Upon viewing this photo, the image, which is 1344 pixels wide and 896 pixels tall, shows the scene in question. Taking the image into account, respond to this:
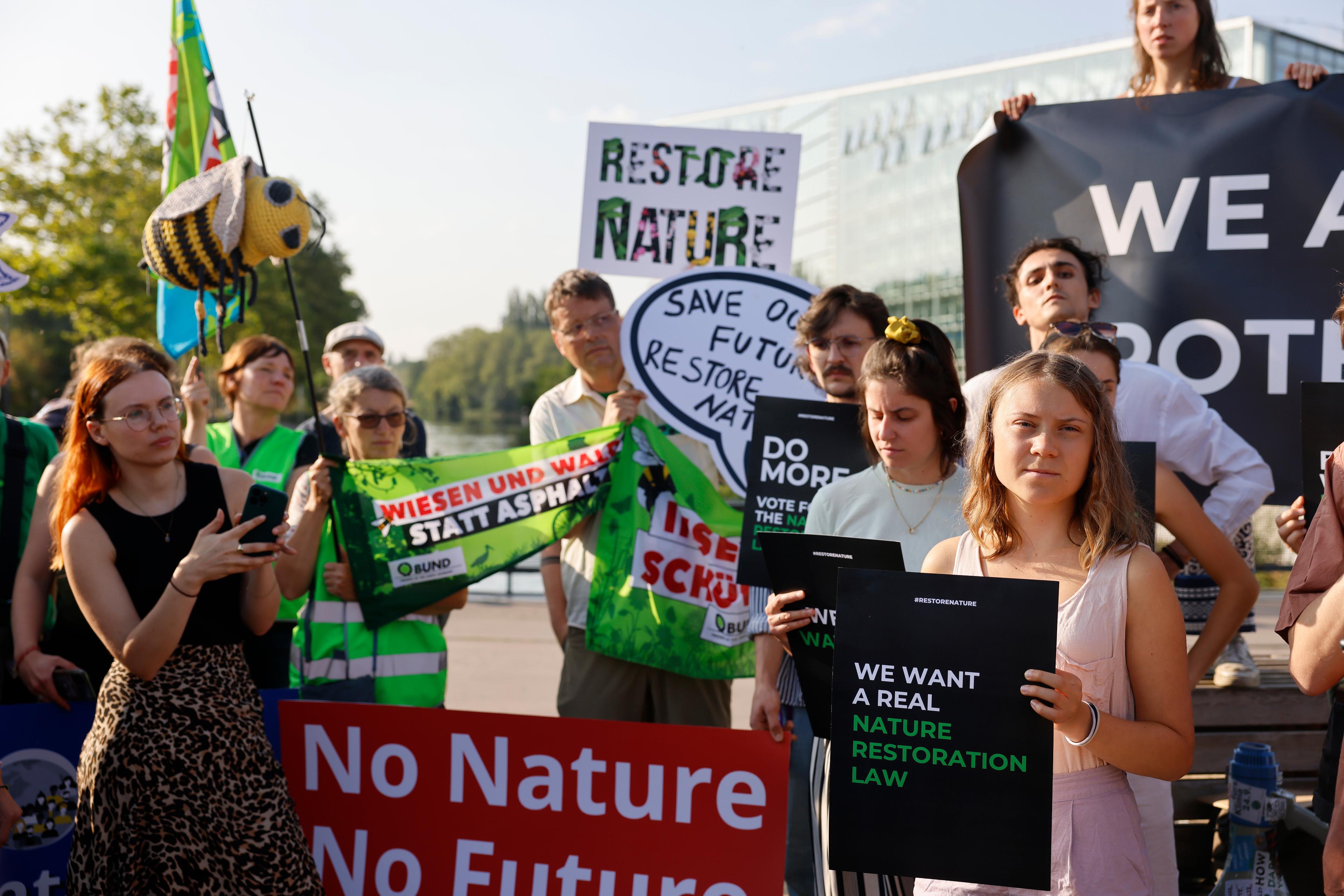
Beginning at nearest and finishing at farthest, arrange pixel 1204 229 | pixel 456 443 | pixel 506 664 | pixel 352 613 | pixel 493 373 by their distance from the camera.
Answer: pixel 352 613
pixel 1204 229
pixel 506 664
pixel 456 443
pixel 493 373

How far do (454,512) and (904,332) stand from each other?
1808mm

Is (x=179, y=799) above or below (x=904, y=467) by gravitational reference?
below

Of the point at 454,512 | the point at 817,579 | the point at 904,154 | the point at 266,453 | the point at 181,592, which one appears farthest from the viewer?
the point at 904,154

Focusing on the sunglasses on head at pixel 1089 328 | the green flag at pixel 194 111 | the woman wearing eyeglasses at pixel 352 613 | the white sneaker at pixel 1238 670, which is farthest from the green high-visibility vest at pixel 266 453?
the white sneaker at pixel 1238 670

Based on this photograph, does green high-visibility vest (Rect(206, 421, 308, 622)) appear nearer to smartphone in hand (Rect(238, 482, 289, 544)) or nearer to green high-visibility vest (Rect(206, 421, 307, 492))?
green high-visibility vest (Rect(206, 421, 307, 492))

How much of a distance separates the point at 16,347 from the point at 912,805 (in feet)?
130

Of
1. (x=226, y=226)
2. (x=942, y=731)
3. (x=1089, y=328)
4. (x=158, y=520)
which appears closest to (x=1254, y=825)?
(x=1089, y=328)

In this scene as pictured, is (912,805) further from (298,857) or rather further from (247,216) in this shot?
(247,216)

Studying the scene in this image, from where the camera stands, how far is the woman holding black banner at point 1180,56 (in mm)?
3729

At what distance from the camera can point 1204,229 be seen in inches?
152

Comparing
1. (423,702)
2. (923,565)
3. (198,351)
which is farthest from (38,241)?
(923,565)

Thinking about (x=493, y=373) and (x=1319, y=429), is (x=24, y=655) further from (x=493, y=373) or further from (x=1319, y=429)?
(x=493, y=373)

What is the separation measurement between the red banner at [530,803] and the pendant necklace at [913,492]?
73cm

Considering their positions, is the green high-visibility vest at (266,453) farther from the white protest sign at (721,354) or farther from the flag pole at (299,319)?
the white protest sign at (721,354)
